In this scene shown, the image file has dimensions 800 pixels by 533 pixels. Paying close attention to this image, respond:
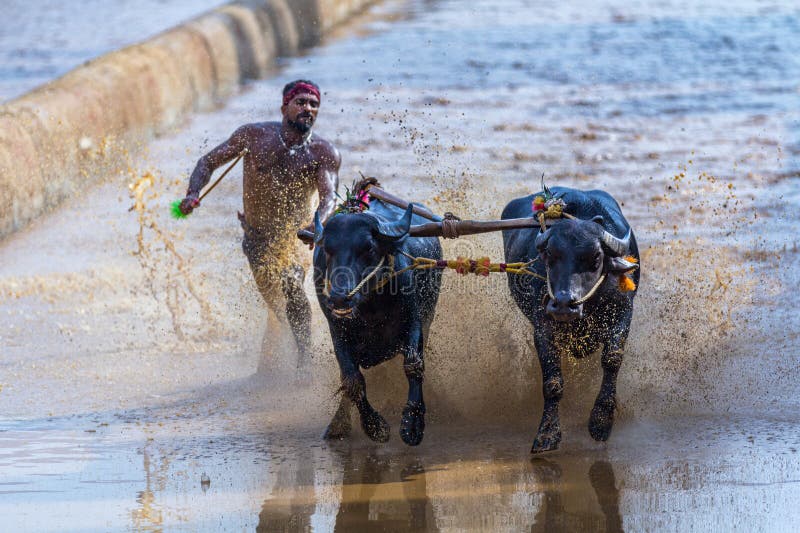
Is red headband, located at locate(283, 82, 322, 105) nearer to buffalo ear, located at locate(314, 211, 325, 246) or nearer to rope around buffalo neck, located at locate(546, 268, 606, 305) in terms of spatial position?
buffalo ear, located at locate(314, 211, 325, 246)

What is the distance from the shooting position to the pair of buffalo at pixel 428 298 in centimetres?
596

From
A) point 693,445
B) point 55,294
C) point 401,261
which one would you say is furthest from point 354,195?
point 55,294

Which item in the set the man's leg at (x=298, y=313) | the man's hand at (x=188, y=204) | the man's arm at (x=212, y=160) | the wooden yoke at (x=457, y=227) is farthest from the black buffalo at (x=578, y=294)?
the man's arm at (x=212, y=160)

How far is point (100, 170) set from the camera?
1332 centimetres

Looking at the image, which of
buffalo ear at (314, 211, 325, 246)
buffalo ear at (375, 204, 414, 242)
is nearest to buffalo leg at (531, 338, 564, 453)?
buffalo ear at (375, 204, 414, 242)

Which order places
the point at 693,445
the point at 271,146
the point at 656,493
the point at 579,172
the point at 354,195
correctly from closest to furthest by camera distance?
the point at 656,493
the point at 693,445
the point at 354,195
the point at 271,146
the point at 579,172

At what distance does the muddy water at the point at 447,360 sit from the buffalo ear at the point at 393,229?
105 cm

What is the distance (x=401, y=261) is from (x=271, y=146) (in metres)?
1.72

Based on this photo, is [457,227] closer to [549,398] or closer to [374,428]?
[549,398]

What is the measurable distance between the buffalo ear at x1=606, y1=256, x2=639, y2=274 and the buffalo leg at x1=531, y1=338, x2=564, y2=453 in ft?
1.86

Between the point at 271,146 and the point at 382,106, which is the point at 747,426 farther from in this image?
the point at 382,106

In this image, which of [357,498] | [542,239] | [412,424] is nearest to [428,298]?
[412,424]

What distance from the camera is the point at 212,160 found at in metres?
7.84

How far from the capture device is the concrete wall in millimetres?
11828
